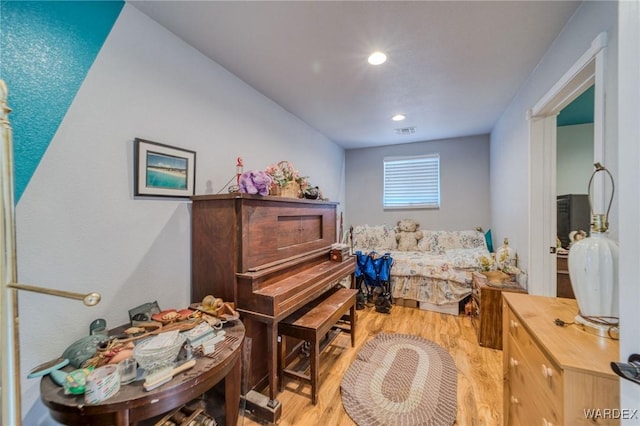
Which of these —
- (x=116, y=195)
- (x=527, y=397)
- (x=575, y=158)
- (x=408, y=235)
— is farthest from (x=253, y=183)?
(x=575, y=158)

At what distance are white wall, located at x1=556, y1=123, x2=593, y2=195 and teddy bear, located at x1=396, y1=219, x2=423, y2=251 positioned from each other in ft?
6.69

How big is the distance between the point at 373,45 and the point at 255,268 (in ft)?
5.91

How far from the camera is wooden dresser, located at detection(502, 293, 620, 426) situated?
0.80m

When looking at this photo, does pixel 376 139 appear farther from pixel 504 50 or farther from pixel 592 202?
pixel 592 202

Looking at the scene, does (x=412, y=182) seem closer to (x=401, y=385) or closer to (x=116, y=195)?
(x=401, y=385)

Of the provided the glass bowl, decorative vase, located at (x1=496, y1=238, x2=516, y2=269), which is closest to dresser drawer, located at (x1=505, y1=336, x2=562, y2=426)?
the glass bowl

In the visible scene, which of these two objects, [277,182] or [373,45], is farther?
[277,182]

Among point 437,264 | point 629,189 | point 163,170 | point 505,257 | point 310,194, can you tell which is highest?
point 163,170

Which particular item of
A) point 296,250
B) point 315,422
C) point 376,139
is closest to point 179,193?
point 296,250

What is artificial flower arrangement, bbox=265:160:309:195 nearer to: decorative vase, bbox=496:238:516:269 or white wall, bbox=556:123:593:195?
decorative vase, bbox=496:238:516:269

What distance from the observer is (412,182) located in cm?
459

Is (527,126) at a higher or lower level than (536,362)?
higher

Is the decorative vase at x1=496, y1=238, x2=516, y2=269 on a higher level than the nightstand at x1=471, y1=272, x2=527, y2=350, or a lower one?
higher

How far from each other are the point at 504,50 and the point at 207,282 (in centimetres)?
280
